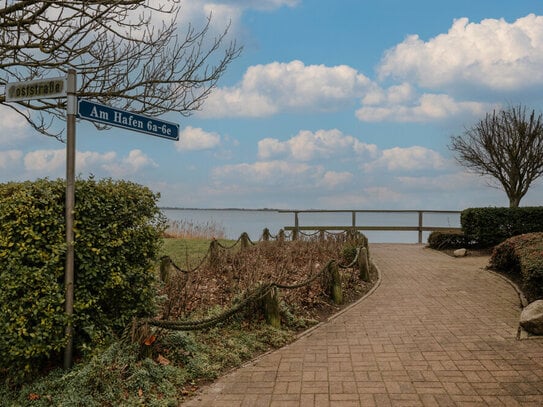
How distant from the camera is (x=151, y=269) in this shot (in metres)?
5.57

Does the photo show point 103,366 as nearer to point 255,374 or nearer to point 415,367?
point 255,374

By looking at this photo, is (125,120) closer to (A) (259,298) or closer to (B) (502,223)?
(A) (259,298)

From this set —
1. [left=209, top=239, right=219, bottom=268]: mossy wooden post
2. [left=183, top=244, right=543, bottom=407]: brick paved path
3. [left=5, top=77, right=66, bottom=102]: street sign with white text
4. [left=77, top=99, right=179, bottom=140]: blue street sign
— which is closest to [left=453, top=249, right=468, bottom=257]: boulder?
[left=183, top=244, right=543, bottom=407]: brick paved path

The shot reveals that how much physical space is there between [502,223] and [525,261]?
9.19 metres

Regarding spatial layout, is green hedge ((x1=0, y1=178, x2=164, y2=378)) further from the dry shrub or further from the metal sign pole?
the dry shrub

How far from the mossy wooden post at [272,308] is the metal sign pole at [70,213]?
8.90ft

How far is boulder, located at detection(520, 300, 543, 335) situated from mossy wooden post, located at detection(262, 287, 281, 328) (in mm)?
3381

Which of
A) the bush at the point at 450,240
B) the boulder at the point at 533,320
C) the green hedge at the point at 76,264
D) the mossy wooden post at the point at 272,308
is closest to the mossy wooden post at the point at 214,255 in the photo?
the mossy wooden post at the point at 272,308

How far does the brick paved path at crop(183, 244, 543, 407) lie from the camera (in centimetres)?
467

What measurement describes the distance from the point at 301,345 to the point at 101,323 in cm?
254

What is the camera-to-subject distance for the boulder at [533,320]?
6492 mm

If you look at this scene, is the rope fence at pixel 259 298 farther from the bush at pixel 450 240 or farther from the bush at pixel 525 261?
the bush at pixel 450 240

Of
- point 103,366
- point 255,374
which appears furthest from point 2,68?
point 255,374

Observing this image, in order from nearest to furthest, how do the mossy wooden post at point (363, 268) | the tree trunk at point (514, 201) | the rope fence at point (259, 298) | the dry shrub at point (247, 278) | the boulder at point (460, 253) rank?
the rope fence at point (259, 298) < the dry shrub at point (247, 278) < the mossy wooden post at point (363, 268) < the boulder at point (460, 253) < the tree trunk at point (514, 201)
